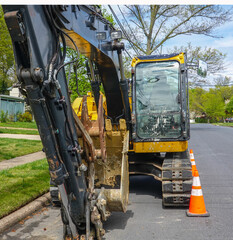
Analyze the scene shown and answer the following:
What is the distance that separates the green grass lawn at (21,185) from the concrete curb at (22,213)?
94mm

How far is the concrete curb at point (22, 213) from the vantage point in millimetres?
5552

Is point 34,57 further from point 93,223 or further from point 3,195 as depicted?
point 3,195

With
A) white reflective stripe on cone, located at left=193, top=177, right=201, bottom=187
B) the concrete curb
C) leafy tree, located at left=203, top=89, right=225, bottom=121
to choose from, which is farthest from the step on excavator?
leafy tree, located at left=203, top=89, right=225, bottom=121

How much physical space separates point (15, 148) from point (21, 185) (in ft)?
23.8

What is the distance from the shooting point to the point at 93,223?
4602mm

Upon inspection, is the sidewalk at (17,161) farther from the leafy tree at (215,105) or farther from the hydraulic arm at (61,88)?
the leafy tree at (215,105)

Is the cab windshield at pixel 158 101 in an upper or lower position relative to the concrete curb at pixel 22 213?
upper

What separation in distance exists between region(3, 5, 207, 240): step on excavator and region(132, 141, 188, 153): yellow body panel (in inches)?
0.8

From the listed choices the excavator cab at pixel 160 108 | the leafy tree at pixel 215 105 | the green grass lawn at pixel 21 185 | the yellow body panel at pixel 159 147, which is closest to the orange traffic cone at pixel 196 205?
the excavator cab at pixel 160 108

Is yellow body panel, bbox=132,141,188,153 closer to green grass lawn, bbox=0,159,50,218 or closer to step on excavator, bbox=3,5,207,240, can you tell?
step on excavator, bbox=3,5,207,240

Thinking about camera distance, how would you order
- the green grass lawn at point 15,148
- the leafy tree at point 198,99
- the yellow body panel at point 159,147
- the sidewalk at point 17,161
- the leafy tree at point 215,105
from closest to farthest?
the yellow body panel at point 159,147 → the sidewalk at point 17,161 → the green grass lawn at point 15,148 → the leafy tree at point 215,105 → the leafy tree at point 198,99

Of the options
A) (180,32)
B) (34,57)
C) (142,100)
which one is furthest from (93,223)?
(180,32)

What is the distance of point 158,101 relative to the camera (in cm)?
743

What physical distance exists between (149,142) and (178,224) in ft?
6.92
